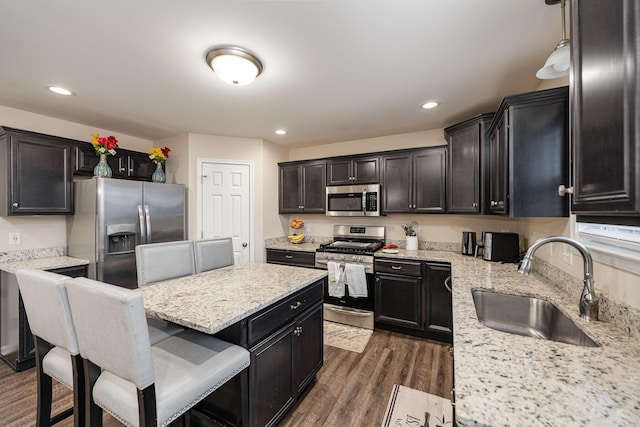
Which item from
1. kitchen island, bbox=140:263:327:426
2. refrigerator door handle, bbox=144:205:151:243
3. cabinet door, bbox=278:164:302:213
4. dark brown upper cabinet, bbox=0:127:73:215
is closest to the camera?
kitchen island, bbox=140:263:327:426

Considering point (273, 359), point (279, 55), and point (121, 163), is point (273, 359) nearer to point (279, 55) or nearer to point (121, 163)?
point (279, 55)

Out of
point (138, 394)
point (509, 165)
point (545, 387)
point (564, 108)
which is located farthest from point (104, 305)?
point (564, 108)

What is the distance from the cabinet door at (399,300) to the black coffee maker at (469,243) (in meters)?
0.66

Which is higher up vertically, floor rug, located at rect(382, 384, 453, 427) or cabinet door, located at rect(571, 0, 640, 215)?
cabinet door, located at rect(571, 0, 640, 215)

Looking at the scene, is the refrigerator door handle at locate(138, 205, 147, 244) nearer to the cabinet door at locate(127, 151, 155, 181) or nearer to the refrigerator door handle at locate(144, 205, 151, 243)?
the refrigerator door handle at locate(144, 205, 151, 243)

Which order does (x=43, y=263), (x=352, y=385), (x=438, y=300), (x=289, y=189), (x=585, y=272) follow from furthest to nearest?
1. (x=289, y=189)
2. (x=438, y=300)
3. (x=43, y=263)
4. (x=352, y=385)
5. (x=585, y=272)

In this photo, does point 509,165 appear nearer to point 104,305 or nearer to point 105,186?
point 104,305

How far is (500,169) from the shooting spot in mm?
1962

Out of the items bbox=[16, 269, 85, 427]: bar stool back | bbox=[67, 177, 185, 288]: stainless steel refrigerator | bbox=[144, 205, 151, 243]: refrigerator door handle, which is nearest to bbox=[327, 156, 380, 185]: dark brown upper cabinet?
bbox=[67, 177, 185, 288]: stainless steel refrigerator

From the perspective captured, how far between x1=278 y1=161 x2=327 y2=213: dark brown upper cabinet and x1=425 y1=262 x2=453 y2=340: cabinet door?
5.68ft

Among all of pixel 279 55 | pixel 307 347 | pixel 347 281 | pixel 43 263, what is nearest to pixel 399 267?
pixel 347 281

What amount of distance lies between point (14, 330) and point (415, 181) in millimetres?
4361

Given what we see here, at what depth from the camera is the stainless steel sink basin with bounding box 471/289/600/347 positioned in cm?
144

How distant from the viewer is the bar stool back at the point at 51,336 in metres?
1.23
